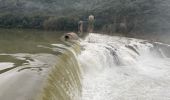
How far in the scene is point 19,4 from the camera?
4072cm

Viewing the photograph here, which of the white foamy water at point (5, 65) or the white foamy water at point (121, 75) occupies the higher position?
the white foamy water at point (5, 65)

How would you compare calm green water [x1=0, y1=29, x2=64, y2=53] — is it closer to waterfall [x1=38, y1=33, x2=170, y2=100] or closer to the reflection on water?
waterfall [x1=38, y1=33, x2=170, y2=100]

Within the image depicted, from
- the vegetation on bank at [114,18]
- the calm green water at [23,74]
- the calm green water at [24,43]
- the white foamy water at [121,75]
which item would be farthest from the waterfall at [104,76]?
the vegetation on bank at [114,18]

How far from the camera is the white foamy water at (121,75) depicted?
8.23 metres

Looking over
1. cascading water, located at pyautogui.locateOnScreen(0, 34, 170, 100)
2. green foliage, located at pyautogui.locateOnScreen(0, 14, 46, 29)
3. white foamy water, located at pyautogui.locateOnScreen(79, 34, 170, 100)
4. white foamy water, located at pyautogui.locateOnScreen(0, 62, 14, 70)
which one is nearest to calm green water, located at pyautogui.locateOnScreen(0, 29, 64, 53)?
cascading water, located at pyautogui.locateOnScreen(0, 34, 170, 100)

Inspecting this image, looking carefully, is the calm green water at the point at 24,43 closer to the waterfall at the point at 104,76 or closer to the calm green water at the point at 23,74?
the waterfall at the point at 104,76

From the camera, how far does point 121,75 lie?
10.6 meters

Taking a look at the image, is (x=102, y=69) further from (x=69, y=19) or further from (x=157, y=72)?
(x=69, y=19)

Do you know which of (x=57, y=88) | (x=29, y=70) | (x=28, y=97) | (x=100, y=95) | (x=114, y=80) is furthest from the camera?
(x=114, y=80)

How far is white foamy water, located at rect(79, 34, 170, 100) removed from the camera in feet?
27.0

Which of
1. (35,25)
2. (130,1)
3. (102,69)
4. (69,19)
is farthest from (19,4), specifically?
(102,69)

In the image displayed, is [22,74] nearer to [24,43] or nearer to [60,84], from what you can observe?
[60,84]

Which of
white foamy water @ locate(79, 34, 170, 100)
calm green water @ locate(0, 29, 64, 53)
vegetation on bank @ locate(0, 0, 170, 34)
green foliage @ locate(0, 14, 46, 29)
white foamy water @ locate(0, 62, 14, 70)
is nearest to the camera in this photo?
white foamy water @ locate(0, 62, 14, 70)

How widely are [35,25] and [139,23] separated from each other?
1297 cm
